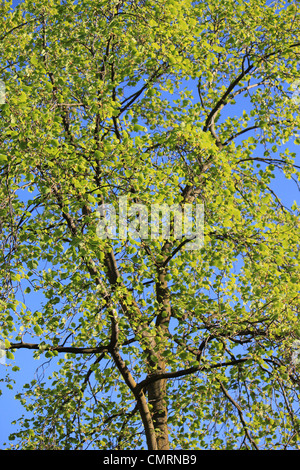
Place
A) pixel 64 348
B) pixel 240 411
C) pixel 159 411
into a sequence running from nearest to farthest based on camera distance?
1. pixel 64 348
2. pixel 240 411
3. pixel 159 411

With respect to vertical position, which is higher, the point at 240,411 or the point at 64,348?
the point at 64,348

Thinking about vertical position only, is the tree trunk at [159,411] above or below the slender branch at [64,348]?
below

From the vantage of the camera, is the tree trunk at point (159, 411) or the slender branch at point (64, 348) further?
the tree trunk at point (159, 411)

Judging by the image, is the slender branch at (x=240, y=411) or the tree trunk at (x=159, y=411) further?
the tree trunk at (x=159, y=411)

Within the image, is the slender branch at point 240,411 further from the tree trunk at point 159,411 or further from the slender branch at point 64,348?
the slender branch at point 64,348

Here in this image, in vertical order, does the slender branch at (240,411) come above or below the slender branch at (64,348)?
below

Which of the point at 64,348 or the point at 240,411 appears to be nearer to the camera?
the point at 64,348

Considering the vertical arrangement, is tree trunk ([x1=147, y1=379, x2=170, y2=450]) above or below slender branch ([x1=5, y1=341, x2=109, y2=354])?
below

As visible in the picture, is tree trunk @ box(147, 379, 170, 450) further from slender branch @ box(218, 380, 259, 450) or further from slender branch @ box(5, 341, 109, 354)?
slender branch @ box(5, 341, 109, 354)

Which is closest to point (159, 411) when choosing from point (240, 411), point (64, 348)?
point (240, 411)

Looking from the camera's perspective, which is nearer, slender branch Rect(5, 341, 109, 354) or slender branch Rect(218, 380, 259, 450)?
slender branch Rect(218, 380, 259, 450)

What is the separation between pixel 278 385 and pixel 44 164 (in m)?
4.92

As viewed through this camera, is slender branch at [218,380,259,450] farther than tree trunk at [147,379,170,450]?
No

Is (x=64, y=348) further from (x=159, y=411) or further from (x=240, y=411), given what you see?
(x=240, y=411)
